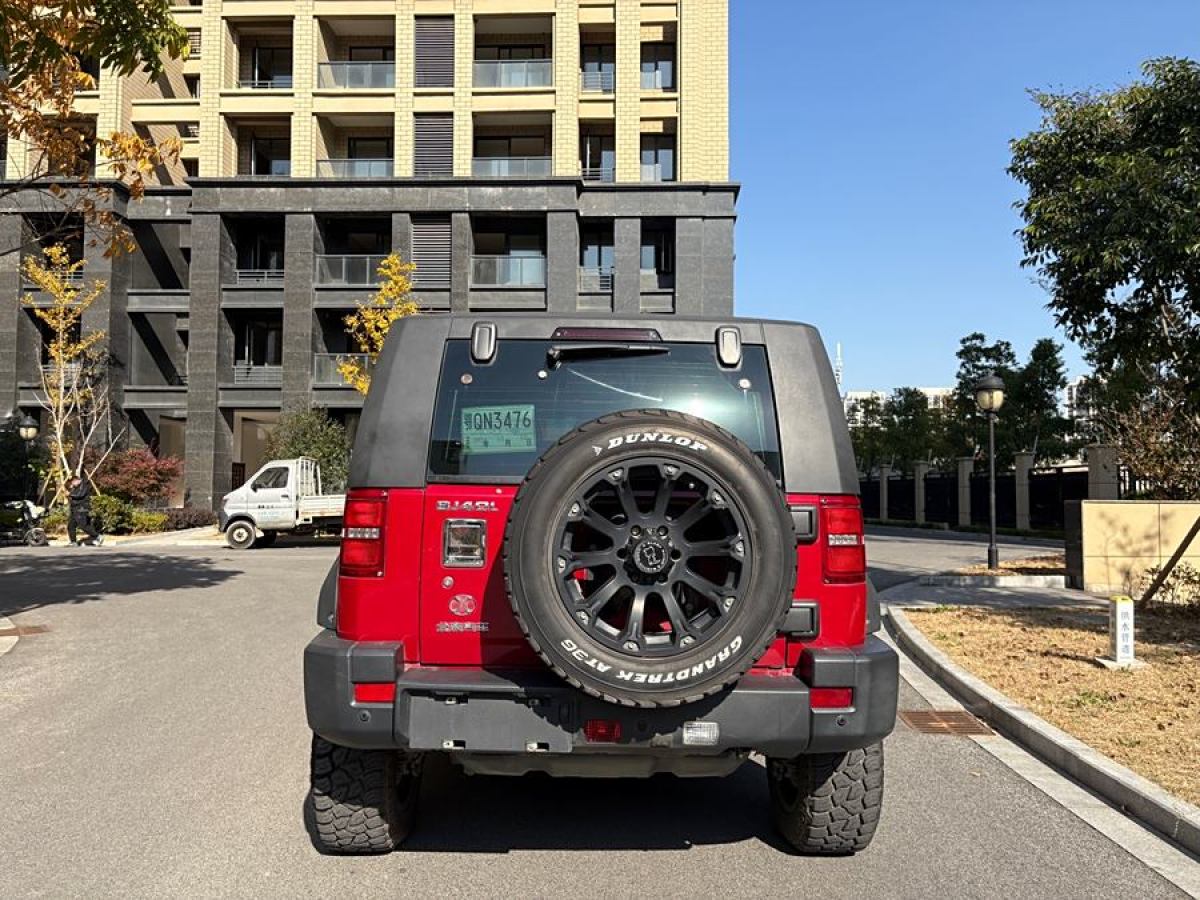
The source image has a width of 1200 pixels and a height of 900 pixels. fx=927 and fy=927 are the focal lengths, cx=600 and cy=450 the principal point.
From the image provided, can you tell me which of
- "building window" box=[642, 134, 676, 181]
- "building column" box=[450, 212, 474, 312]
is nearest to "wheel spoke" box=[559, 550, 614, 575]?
"building column" box=[450, 212, 474, 312]

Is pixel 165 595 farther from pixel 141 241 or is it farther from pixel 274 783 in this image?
pixel 141 241

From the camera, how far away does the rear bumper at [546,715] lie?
11.1ft

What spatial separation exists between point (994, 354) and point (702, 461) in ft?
150

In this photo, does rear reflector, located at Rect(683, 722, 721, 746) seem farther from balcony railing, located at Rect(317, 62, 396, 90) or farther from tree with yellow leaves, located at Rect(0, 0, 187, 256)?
balcony railing, located at Rect(317, 62, 396, 90)

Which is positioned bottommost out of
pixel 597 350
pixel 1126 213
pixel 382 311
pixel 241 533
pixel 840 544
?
pixel 241 533

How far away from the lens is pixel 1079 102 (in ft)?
36.6

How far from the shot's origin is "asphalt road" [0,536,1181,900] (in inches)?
148

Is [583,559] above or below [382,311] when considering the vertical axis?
below

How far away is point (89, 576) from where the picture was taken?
53.3ft

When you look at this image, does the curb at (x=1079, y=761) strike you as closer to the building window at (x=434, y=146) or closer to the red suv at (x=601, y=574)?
the red suv at (x=601, y=574)

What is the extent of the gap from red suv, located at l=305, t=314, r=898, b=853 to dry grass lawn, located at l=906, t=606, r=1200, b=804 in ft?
8.41

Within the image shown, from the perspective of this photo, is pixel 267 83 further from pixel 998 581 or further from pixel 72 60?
pixel 998 581

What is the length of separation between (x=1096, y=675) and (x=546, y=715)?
6.03 metres

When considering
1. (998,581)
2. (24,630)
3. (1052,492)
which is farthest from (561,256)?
(24,630)
